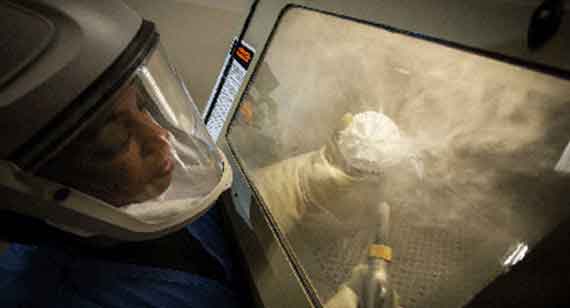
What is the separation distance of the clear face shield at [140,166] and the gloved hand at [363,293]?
1.20ft

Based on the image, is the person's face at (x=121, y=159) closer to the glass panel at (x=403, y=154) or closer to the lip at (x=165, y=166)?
the lip at (x=165, y=166)

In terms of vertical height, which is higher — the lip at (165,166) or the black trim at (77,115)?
the black trim at (77,115)

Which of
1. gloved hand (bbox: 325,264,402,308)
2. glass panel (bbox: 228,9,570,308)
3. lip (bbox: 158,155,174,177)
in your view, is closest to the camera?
glass panel (bbox: 228,9,570,308)

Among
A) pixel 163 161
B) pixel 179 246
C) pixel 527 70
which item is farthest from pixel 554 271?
pixel 179 246

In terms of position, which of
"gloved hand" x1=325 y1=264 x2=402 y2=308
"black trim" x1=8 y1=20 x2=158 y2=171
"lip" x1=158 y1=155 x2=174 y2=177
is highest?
"black trim" x1=8 y1=20 x2=158 y2=171

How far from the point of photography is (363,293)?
554mm

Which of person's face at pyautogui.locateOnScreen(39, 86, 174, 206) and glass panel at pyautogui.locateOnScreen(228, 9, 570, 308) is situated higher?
glass panel at pyautogui.locateOnScreen(228, 9, 570, 308)

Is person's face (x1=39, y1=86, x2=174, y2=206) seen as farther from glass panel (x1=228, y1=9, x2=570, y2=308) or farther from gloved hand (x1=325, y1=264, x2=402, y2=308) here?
gloved hand (x1=325, y1=264, x2=402, y2=308)

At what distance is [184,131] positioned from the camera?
2.57 feet

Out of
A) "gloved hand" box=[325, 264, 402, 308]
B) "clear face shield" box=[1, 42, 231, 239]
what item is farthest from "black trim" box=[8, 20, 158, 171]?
"gloved hand" box=[325, 264, 402, 308]

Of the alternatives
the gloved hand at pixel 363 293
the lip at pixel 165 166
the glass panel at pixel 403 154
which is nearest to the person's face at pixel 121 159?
the lip at pixel 165 166

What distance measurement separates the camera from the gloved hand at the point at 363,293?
540mm

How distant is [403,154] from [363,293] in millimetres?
306

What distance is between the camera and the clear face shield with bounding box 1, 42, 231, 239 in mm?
576
